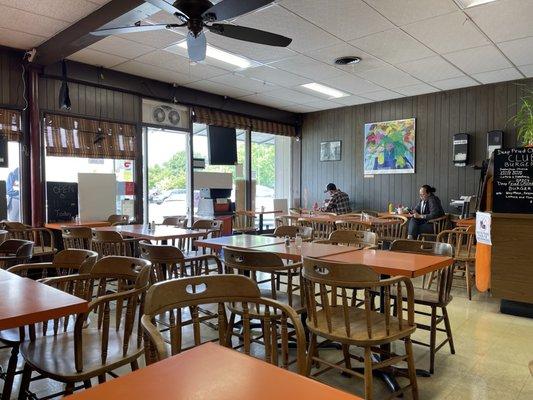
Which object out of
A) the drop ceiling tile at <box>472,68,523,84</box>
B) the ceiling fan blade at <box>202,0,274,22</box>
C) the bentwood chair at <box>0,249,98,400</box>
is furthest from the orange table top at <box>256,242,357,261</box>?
the drop ceiling tile at <box>472,68,523,84</box>

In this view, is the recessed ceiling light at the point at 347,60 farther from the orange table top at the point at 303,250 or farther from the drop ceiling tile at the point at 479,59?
the orange table top at the point at 303,250

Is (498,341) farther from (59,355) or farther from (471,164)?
(471,164)

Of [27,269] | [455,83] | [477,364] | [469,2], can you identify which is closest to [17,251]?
[27,269]

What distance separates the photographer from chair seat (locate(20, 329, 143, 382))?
1717mm

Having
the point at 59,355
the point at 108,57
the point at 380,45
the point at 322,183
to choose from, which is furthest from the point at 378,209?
the point at 59,355

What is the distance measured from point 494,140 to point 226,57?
4757 mm

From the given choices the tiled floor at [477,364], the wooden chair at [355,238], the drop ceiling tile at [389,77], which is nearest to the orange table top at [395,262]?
the wooden chair at [355,238]

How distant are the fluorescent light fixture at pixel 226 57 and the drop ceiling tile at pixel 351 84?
152 centimetres

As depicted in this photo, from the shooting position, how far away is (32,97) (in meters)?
5.36

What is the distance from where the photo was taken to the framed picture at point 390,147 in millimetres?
7926

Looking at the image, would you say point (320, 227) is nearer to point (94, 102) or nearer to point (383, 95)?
point (383, 95)

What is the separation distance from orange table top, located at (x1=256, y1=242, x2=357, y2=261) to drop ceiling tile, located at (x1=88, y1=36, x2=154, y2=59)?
3411 millimetres

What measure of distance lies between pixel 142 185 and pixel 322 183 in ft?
14.1

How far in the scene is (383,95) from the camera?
7816 millimetres
